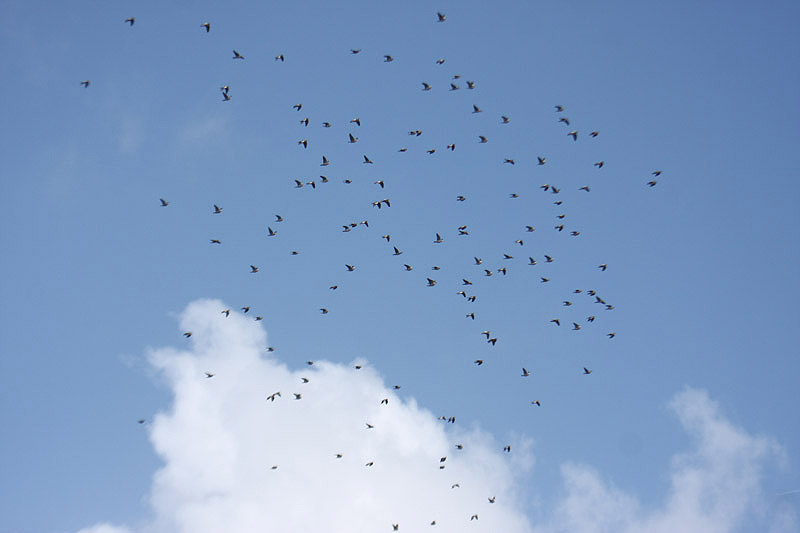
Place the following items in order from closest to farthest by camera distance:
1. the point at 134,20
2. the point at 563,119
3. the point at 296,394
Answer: the point at 134,20 < the point at 563,119 < the point at 296,394

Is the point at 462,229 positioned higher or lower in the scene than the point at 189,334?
higher

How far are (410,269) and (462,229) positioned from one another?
21.1 ft

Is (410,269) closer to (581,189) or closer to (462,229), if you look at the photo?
(462,229)

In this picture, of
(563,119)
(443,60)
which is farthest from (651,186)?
(443,60)

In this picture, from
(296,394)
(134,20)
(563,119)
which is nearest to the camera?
(134,20)

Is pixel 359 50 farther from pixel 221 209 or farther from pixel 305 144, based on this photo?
pixel 221 209

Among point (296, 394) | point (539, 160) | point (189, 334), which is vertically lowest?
point (296, 394)

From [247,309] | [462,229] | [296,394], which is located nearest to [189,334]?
[247,309]

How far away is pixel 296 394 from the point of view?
67062 millimetres

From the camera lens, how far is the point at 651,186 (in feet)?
212

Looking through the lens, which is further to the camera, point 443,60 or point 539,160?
point 539,160

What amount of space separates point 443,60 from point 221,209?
25075 mm

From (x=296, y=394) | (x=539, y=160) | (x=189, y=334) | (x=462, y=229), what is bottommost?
(x=296, y=394)

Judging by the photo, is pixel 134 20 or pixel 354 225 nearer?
pixel 134 20
